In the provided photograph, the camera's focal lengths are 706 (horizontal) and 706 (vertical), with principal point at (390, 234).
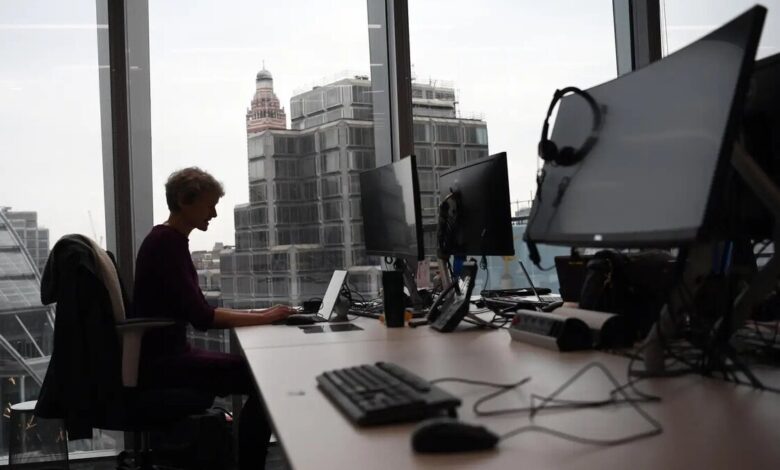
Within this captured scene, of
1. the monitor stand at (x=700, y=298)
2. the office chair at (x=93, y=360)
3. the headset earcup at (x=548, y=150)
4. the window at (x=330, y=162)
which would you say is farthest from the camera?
the window at (x=330, y=162)

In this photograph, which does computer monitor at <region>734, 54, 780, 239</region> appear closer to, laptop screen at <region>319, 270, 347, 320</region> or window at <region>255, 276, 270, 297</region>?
laptop screen at <region>319, 270, 347, 320</region>

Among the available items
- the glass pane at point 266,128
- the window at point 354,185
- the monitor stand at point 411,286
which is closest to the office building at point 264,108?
the glass pane at point 266,128

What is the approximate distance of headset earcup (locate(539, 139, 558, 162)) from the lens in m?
1.70

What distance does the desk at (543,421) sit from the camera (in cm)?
90

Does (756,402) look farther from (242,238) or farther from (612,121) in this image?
(242,238)

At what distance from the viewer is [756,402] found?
115 cm

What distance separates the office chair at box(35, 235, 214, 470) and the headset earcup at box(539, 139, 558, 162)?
146 centimetres

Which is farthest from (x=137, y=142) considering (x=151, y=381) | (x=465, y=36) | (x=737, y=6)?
(x=737, y=6)

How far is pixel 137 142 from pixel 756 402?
3188 millimetres

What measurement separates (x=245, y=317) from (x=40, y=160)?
1.57 meters

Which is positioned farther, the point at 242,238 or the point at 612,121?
the point at 242,238

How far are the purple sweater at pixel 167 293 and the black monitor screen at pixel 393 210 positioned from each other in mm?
759

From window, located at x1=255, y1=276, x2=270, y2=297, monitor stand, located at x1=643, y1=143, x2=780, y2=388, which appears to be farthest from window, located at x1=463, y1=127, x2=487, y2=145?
monitor stand, located at x1=643, y1=143, x2=780, y2=388

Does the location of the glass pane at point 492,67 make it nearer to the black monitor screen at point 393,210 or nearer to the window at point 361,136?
the window at point 361,136
